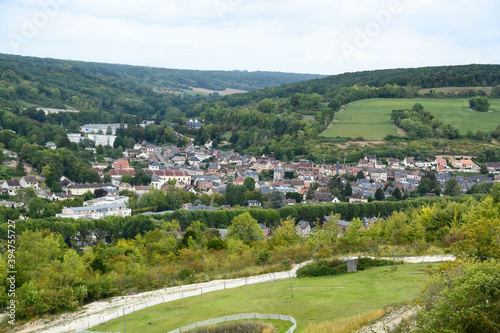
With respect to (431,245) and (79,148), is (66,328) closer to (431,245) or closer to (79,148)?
(431,245)

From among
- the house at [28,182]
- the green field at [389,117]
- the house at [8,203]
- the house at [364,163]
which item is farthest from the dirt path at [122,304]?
the green field at [389,117]

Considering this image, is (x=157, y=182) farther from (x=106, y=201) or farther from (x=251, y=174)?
(x=251, y=174)

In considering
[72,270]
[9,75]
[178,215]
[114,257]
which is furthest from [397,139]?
[9,75]

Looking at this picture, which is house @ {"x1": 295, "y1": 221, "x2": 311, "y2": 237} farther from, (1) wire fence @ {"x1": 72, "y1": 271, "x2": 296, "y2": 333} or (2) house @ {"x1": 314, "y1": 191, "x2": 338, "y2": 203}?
(1) wire fence @ {"x1": 72, "y1": 271, "x2": 296, "y2": 333}

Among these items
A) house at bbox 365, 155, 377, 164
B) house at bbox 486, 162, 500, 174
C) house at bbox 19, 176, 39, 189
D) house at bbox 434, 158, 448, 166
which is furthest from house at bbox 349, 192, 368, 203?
house at bbox 19, 176, 39, 189

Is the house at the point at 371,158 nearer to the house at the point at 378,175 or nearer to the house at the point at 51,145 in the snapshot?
the house at the point at 378,175

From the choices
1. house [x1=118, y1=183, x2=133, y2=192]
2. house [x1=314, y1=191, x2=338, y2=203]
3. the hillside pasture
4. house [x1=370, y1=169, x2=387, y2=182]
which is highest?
the hillside pasture
